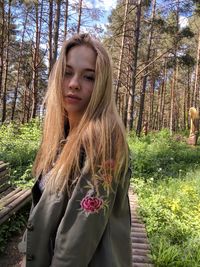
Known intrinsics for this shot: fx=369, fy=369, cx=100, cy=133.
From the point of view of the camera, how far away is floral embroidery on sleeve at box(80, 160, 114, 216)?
1420 mm

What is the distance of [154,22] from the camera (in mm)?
19094

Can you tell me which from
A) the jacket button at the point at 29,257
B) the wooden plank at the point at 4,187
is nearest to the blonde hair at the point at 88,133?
the jacket button at the point at 29,257

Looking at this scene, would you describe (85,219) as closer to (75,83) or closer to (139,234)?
(75,83)

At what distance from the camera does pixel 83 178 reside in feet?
4.72

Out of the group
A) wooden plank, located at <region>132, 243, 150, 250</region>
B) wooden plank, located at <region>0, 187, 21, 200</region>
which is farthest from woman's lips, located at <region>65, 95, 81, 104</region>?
wooden plank, located at <region>0, 187, 21, 200</region>

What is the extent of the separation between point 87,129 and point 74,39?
1.59 ft

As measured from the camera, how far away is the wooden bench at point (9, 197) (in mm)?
5559

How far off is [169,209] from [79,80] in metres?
5.51

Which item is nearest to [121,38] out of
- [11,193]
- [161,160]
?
[161,160]

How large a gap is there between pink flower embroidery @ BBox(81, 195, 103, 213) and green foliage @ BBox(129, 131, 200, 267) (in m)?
3.25

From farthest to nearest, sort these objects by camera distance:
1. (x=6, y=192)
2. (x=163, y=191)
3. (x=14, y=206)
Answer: (x=163, y=191) → (x=6, y=192) → (x=14, y=206)

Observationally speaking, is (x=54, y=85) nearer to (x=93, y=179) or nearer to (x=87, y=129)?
(x=87, y=129)

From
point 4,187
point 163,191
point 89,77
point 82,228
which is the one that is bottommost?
point 163,191

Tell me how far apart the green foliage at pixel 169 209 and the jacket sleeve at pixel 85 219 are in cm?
Answer: 319
